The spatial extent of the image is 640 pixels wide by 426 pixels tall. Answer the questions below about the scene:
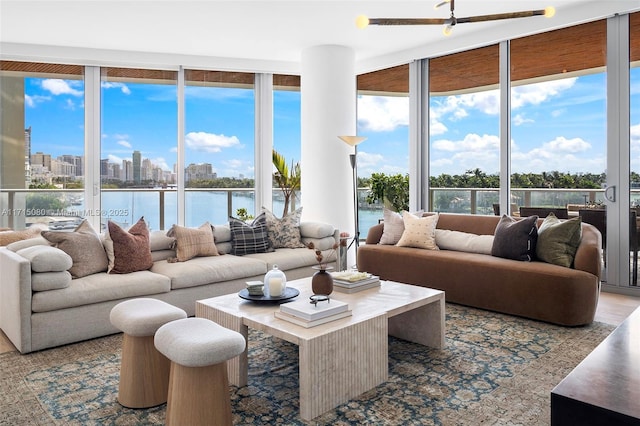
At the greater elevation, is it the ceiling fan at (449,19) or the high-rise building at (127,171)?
the ceiling fan at (449,19)

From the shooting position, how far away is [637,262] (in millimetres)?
4727

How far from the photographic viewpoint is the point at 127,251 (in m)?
3.80

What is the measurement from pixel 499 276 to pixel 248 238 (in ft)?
7.78

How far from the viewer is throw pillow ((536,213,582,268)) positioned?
151 inches

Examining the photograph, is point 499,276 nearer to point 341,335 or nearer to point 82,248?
point 341,335

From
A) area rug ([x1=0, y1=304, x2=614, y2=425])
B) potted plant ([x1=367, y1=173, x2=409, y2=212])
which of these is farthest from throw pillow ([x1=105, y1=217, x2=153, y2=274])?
potted plant ([x1=367, y1=173, x2=409, y2=212])

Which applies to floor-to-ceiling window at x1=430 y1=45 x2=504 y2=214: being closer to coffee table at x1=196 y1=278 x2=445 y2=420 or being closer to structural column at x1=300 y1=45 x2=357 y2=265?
structural column at x1=300 y1=45 x2=357 y2=265

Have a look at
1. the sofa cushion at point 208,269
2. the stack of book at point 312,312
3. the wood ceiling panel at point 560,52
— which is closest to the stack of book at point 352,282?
the stack of book at point 312,312

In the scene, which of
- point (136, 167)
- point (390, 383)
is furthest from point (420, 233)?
point (136, 167)

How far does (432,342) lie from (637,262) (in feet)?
9.57

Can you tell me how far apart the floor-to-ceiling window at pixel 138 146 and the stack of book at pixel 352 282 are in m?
4.07

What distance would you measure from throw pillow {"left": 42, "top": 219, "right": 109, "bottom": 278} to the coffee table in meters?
1.28

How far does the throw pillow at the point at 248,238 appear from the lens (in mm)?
4633

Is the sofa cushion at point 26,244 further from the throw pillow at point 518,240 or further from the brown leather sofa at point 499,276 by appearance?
the throw pillow at point 518,240
